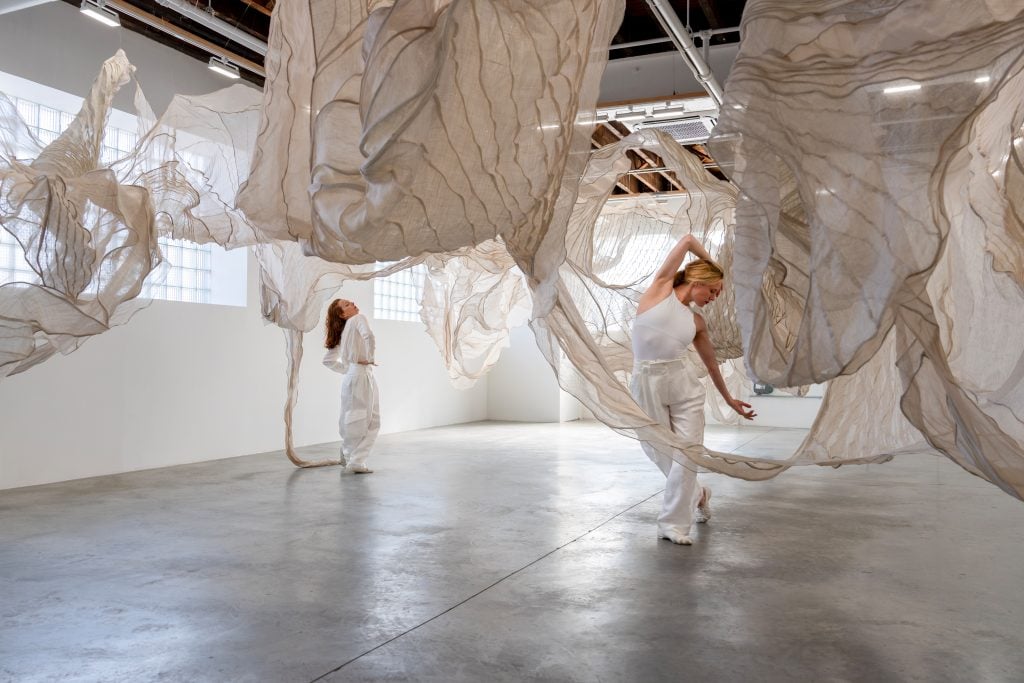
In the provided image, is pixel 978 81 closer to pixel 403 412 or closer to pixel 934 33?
pixel 934 33

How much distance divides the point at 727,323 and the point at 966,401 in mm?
3589

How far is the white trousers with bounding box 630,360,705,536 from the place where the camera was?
13.0ft

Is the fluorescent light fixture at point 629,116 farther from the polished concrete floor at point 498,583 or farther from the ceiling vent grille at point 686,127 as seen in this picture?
the polished concrete floor at point 498,583

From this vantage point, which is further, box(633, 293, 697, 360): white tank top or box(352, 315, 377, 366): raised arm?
box(352, 315, 377, 366): raised arm

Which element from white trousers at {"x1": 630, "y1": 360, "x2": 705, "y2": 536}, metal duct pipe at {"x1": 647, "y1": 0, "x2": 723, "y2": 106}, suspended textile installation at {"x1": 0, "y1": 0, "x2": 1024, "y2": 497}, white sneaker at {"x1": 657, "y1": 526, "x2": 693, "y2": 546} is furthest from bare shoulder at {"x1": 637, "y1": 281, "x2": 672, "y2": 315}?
metal duct pipe at {"x1": 647, "y1": 0, "x2": 723, "y2": 106}

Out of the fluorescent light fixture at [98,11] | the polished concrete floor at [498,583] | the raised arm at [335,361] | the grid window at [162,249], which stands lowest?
the polished concrete floor at [498,583]

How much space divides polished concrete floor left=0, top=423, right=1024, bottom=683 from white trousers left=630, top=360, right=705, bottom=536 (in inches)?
7.6

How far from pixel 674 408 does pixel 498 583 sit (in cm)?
126

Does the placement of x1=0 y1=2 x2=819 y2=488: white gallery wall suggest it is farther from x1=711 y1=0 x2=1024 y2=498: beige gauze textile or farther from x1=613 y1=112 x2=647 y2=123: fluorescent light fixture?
x1=711 y1=0 x2=1024 y2=498: beige gauze textile

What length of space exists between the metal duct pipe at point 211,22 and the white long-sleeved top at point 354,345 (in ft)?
7.26

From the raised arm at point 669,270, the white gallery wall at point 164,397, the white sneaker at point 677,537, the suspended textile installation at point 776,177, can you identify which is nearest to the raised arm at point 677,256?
the raised arm at point 669,270

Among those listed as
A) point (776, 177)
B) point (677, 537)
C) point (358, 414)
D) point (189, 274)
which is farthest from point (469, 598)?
point (189, 274)

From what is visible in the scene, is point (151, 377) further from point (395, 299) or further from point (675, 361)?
point (675, 361)

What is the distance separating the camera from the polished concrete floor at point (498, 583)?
2.48 meters
